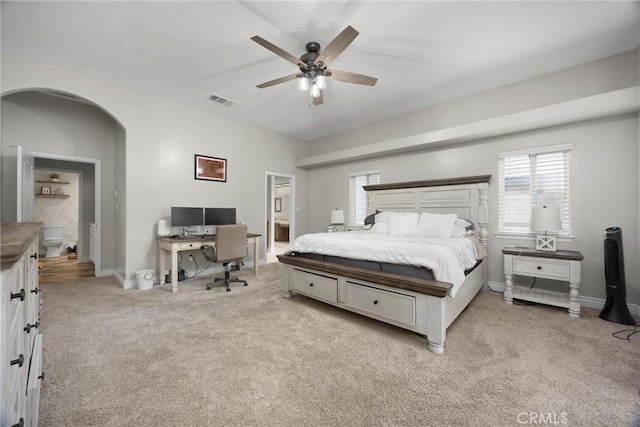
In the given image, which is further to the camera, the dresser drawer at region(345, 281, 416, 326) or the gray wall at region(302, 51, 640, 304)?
the gray wall at region(302, 51, 640, 304)

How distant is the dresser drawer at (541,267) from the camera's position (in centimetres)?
292

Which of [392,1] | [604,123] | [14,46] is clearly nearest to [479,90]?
[604,123]

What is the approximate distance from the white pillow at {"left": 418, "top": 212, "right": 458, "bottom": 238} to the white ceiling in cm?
189

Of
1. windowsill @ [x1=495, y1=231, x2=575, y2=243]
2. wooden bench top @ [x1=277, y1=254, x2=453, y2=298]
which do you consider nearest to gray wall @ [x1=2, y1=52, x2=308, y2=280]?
wooden bench top @ [x1=277, y1=254, x2=453, y2=298]

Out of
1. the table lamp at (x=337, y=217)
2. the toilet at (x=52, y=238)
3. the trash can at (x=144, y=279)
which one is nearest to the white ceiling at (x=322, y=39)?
the table lamp at (x=337, y=217)

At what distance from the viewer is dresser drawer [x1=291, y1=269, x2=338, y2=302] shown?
9.52 ft

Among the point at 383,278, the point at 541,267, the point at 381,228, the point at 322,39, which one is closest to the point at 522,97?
the point at 541,267

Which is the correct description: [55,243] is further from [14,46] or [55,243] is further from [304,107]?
[304,107]

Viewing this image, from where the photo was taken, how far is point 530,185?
3.57 metres

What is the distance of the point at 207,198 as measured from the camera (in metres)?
4.75

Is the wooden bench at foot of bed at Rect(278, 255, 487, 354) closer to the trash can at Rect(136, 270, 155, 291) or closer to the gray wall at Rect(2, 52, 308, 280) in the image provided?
the trash can at Rect(136, 270, 155, 291)

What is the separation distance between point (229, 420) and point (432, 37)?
3.63 meters

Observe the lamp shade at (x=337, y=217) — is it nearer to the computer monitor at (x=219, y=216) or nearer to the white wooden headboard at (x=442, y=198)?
the white wooden headboard at (x=442, y=198)

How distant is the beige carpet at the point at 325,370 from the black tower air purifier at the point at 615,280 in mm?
163
